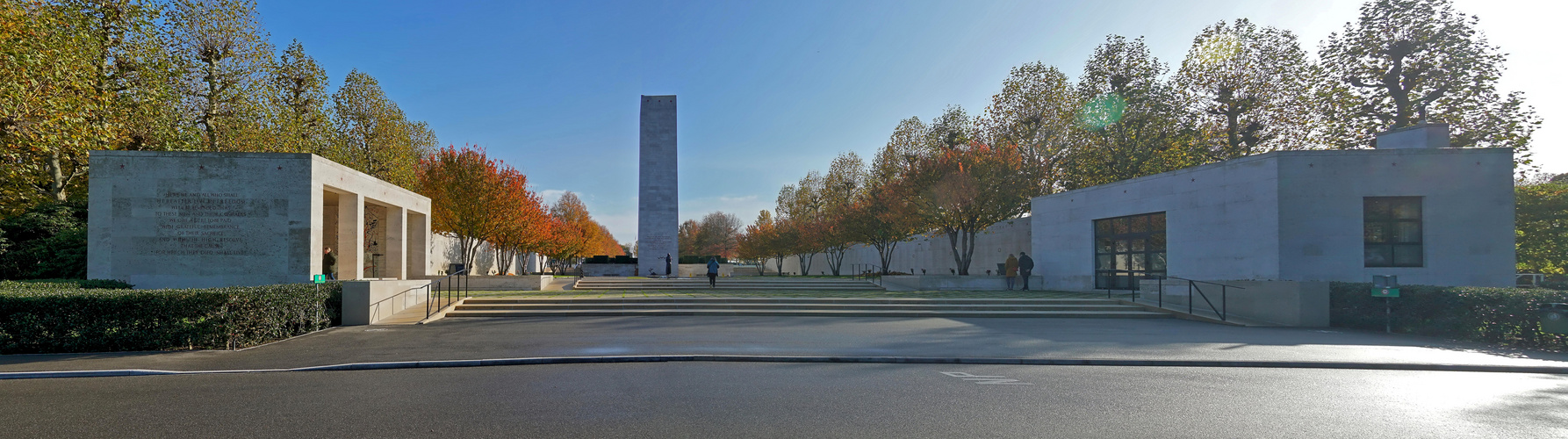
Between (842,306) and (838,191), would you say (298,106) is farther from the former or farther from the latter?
(838,191)

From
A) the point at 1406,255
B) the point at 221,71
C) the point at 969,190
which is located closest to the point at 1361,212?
the point at 1406,255

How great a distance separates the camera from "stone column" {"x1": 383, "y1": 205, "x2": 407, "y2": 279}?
20766 millimetres

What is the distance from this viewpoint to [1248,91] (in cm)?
2747

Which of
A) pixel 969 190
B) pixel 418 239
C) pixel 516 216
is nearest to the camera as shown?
pixel 418 239

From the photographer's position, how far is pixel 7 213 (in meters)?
23.0

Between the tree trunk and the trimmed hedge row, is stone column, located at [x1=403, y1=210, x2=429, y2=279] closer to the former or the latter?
the tree trunk

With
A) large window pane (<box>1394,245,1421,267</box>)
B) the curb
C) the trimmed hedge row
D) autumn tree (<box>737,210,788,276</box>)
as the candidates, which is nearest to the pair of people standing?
large window pane (<box>1394,245,1421,267</box>)

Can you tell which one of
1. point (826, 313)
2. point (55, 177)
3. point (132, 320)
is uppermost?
point (55, 177)

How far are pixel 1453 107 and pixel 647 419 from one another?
98.8ft

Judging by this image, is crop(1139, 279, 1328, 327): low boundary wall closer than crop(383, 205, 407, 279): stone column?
Yes

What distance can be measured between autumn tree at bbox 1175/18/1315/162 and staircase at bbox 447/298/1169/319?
14.4 meters

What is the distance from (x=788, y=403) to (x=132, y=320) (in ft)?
32.9

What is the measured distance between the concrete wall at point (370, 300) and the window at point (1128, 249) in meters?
19.4

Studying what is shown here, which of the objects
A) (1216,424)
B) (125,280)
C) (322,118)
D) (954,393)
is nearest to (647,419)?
(954,393)
